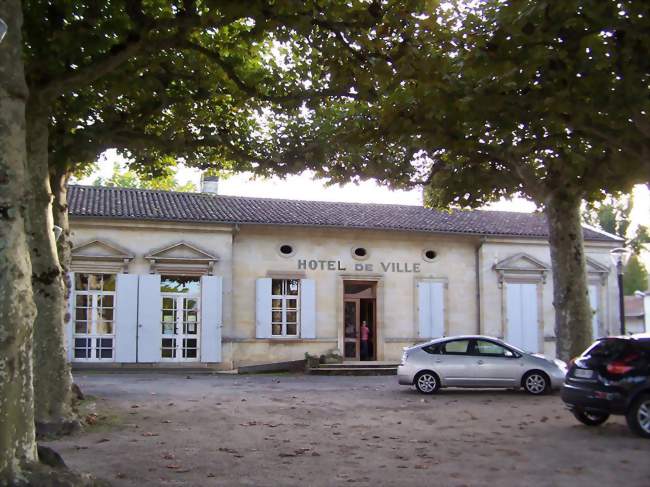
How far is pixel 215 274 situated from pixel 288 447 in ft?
49.5

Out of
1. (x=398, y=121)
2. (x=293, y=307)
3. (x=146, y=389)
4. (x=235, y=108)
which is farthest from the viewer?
(x=293, y=307)

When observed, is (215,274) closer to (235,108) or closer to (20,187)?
(235,108)

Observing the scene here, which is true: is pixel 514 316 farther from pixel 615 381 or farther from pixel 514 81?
pixel 514 81

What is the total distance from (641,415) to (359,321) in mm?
16676

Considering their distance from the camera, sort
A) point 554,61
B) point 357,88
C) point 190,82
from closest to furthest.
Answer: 1. point 554,61
2. point 357,88
3. point 190,82

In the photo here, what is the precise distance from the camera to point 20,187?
6086 mm

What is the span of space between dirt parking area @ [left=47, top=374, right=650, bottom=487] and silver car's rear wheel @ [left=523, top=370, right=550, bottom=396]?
312 mm

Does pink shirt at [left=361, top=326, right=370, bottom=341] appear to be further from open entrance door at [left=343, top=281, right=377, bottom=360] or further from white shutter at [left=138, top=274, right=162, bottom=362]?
white shutter at [left=138, top=274, right=162, bottom=362]

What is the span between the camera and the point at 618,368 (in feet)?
33.0

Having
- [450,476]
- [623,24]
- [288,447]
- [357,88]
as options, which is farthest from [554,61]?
[288,447]

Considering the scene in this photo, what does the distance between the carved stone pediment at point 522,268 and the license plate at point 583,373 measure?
16.3 metres

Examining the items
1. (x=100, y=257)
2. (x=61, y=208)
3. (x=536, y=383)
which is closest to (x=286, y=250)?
(x=100, y=257)

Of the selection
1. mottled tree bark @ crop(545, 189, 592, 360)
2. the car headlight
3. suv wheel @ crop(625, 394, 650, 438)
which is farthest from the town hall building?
suv wheel @ crop(625, 394, 650, 438)

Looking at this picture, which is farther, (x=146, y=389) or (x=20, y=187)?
(x=146, y=389)
